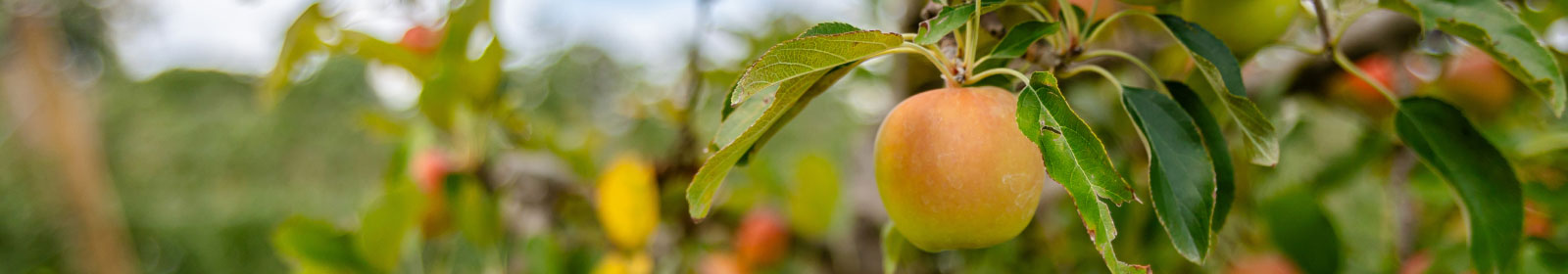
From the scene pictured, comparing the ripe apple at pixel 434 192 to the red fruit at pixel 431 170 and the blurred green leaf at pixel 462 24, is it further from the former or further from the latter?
the blurred green leaf at pixel 462 24

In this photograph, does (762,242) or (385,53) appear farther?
(762,242)

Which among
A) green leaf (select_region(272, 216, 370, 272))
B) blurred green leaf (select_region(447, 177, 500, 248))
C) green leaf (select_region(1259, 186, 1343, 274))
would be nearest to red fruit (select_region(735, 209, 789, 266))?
blurred green leaf (select_region(447, 177, 500, 248))

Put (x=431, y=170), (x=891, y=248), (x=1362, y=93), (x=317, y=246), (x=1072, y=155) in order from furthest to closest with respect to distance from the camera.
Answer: (x=431, y=170), (x=317, y=246), (x=1362, y=93), (x=891, y=248), (x=1072, y=155)

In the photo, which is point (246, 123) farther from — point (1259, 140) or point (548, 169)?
point (1259, 140)

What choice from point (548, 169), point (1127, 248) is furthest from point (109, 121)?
point (1127, 248)

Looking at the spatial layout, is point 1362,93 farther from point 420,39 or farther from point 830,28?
point 420,39

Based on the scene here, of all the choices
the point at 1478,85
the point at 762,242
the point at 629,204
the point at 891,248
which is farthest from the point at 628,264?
the point at 1478,85

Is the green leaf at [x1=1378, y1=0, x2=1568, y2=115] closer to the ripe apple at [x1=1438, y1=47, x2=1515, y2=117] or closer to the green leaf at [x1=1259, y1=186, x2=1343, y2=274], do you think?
the green leaf at [x1=1259, y1=186, x2=1343, y2=274]
